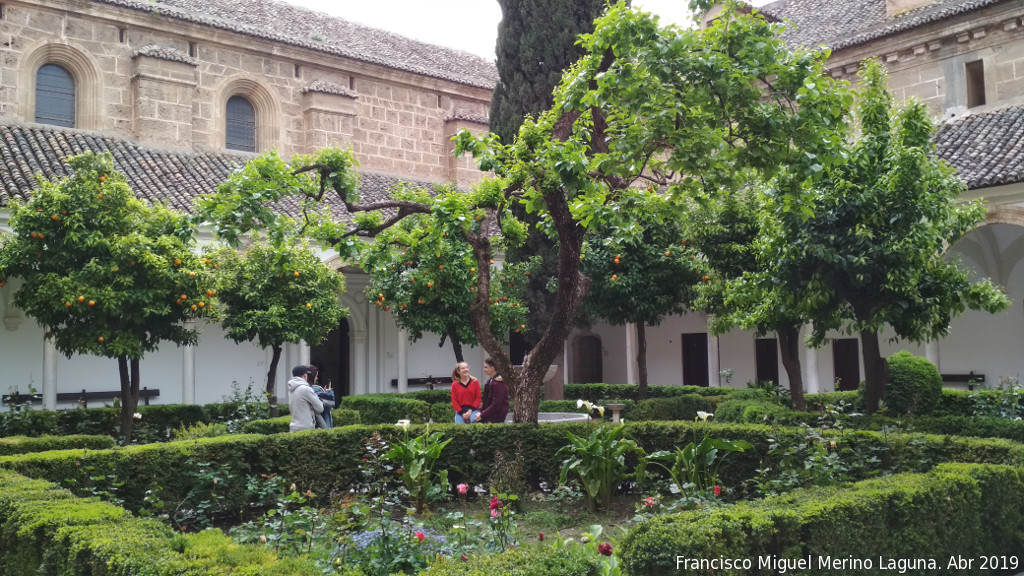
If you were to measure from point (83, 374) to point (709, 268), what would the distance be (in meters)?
12.3

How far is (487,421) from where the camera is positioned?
30.8ft

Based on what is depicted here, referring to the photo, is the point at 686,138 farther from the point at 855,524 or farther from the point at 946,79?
the point at 946,79

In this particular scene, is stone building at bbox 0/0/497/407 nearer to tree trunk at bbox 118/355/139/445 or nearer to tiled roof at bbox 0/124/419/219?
tiled roof at bbox 0/124/419/219

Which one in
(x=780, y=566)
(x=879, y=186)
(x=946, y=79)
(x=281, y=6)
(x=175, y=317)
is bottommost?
(x=780, y=566)

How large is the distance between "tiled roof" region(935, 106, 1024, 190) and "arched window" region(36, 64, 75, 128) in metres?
17.1

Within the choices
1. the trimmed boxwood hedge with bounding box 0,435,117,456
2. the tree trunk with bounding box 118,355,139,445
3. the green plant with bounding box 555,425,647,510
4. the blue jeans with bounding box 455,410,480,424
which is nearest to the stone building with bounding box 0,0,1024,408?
the tree trunk with bounding box 118,355,139,445

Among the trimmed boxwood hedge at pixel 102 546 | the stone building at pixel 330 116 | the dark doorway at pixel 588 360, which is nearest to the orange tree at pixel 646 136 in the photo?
the trimmed boxwood hedge at pixel 102 546

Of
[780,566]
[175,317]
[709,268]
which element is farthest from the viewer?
[709,268]

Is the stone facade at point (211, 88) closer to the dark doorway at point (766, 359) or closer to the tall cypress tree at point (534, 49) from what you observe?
the tall cypress tree at point (534, 49)

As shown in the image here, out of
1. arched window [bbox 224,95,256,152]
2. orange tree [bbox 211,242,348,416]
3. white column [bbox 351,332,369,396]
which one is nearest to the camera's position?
orange tree [bbox 211,242,348,416]

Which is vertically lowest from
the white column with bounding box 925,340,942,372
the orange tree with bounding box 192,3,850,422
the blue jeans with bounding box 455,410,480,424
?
the blue jeans with bounding box 455,410,480,424

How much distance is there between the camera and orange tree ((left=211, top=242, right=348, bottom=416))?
13.2 meters

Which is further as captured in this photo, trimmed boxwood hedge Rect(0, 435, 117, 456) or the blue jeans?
the blue jeans

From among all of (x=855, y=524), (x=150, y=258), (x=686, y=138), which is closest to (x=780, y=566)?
(x=855, y=524)
